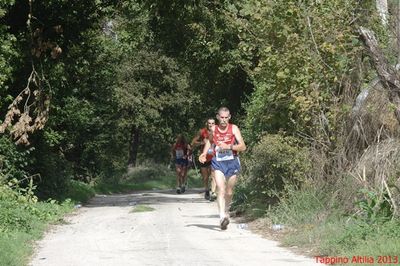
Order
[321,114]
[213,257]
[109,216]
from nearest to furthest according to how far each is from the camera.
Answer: [213,257], [321,114], [109,216]

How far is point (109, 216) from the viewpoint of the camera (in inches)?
587

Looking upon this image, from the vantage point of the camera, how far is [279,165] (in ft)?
41.4

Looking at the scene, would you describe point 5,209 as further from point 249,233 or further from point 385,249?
point 385,249

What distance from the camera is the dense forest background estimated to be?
11547mm

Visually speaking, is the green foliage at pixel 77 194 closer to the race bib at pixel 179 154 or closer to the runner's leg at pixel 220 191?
Result: the race bib at pixel 179 154

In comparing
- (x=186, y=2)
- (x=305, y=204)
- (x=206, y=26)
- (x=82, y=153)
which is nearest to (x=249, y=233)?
(x=305, y=204)

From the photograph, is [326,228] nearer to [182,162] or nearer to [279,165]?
[279,165]

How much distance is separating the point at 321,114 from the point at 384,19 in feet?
7.89

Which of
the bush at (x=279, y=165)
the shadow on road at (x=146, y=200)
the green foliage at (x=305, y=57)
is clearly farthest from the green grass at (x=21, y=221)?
the green foliage at (x=305, y=57)

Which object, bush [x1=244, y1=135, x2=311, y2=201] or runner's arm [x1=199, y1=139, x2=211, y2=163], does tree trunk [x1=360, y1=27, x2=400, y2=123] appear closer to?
bush [x1=244, y1=135, x2=311, y2=201]

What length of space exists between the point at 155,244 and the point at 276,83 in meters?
4.25

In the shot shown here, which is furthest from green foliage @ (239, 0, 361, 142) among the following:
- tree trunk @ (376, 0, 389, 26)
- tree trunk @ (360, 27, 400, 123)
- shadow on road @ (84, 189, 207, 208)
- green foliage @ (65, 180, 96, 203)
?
green foliage @ (65, 180, 96, 203)

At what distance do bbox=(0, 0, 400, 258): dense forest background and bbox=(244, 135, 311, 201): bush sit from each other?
0.07ft

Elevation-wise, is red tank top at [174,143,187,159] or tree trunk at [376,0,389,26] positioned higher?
tree trunk at [376,0,389,26]
